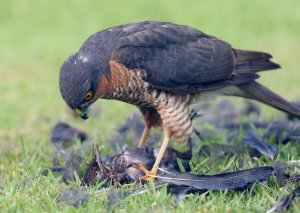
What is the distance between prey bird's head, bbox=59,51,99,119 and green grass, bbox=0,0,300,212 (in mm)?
718

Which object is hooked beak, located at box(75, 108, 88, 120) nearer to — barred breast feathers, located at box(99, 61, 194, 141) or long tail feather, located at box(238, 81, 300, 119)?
barred breast feathers, located at box(99, 61, 194, 141)

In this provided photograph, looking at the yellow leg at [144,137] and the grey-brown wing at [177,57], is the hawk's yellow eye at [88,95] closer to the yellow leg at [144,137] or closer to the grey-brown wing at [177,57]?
the grey-brown wing at [177,57]

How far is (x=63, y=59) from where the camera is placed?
12.6 meters

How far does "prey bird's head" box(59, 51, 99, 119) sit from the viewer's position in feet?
19.3

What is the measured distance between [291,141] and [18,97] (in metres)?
4.70

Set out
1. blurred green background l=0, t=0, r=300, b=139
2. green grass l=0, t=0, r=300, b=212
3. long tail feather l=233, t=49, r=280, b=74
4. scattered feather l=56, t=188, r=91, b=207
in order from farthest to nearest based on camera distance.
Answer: blurred green background l=0, t=0, r=300, b=139 → long tail feather l=233, t=49, r=280, b=74 → green grass l=0, t=0, r=300, b=212 → scattered feather l=56, t=188, r=91, b=207

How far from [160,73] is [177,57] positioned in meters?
0.31

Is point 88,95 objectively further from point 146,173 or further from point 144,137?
point 144,137

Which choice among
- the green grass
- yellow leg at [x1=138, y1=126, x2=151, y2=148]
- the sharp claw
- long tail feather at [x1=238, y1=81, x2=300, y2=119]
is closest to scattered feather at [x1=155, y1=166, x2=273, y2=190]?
the green grass

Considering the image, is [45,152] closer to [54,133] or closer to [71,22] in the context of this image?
[54,133]

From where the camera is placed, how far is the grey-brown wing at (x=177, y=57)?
254 inches

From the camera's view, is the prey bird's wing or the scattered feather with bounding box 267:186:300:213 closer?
the scattered feather with bounding box 267:186:300:213

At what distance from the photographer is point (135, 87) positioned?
6379 mm

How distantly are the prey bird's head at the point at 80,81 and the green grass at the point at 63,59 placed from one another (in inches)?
→ 28.3
